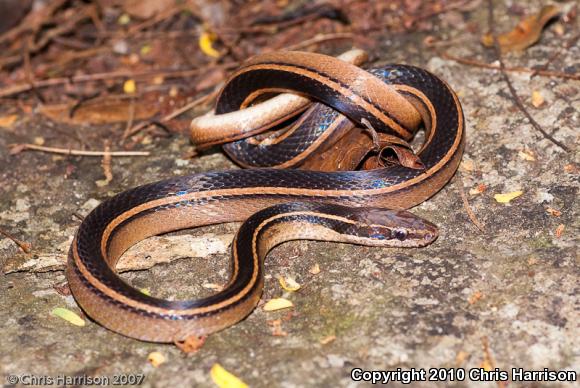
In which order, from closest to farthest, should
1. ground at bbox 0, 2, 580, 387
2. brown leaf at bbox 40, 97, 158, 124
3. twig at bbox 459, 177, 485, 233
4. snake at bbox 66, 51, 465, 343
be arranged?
ground at bbox 0, 2, 580, 387 → snake at bbox 66, 51, 465, 343 → twig at bbox 459, 177, 485, 233 → brown leaf at bbox 40, 97, 158, 124

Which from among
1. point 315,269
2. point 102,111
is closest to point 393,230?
point 315,269

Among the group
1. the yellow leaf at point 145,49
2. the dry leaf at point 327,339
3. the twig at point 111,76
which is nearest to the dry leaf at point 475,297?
the dry leaf at point 327,339

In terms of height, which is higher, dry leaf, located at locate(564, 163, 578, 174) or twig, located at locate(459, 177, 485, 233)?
dry leaf, located at locate(564, 163, 578, 174)

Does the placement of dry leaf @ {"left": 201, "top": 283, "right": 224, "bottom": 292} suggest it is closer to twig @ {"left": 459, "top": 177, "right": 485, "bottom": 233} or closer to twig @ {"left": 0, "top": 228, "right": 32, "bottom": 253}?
twig @ {"left": 0, "top": 228, "right": 32, "bottom": 253}

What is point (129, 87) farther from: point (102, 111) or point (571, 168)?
point (571, 168)

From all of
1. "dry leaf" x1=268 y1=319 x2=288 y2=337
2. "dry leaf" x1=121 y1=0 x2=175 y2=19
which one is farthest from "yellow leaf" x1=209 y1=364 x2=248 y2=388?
"dry leaf" x1=121 y1=0 x2=175 y2=19

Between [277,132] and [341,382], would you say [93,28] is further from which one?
[341,382]
